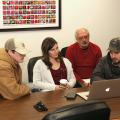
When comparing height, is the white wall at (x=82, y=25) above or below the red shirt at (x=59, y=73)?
above

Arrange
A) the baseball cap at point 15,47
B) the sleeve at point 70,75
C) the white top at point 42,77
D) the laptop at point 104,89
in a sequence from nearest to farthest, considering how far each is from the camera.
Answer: the laptop at point 104,89
the baseball cap at point 15,47
the white top at point 42,77
the sleeve at point 70,75

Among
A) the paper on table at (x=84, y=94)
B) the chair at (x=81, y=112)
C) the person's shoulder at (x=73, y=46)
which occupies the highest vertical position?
the person's shoulder at (x=73, y=46)

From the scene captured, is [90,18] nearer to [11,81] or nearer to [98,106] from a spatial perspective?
[11,81]

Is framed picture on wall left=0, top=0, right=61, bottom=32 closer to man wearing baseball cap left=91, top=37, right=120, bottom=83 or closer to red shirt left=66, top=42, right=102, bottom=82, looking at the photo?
red shirt left=66, top=42, right=102, bottom=82

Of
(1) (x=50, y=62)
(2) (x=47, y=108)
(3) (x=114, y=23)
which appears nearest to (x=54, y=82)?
(1) (x=50, y=62)

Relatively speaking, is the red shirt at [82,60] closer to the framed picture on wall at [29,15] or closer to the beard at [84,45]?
the beard at [84,45]

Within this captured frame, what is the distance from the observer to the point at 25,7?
3.78m

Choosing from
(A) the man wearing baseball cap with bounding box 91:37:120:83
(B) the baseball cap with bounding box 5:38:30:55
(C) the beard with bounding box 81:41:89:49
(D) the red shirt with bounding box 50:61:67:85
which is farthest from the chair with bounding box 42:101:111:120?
(C) the beard with bounding box 81:41:89:49

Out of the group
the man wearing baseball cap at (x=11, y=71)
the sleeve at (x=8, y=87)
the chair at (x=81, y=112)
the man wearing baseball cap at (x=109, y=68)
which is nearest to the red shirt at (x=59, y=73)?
the man wearing baseball cap at (x=109, y=68)

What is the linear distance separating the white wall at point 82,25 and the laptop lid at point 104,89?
172 centimetres

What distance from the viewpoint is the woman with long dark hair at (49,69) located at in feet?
10.3

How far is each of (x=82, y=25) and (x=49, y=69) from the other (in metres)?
1.31

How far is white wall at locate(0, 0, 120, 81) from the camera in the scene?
12.8ft

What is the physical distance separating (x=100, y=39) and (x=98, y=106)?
3141 millimetres
